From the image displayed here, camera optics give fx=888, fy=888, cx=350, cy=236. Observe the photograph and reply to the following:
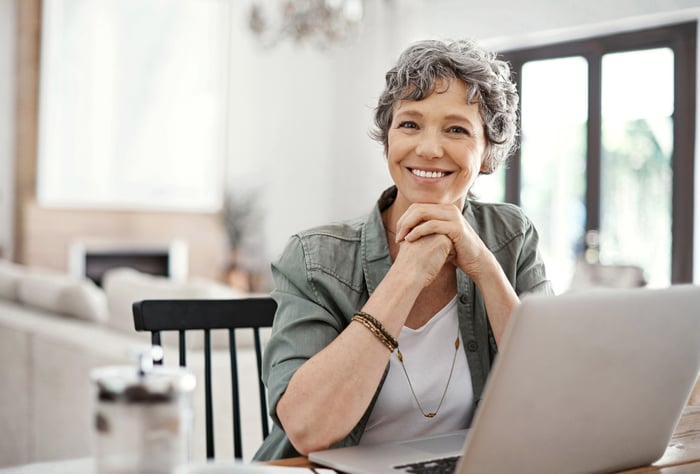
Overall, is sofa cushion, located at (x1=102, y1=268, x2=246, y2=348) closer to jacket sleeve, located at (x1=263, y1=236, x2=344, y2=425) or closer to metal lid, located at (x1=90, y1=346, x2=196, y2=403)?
jacket sleeve, located at (x1=263, y1=236, x2=344, y2=425)

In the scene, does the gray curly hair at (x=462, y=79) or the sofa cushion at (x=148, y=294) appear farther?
the sofa cushion at (x=148, y=294)

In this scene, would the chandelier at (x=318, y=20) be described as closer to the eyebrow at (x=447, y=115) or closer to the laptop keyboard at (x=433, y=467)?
the eyebrow at (x=447, y=115)

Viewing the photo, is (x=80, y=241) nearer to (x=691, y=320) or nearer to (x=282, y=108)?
(x=282, y=108)

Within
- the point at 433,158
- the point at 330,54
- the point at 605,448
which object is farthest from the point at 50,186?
the point at 605,448

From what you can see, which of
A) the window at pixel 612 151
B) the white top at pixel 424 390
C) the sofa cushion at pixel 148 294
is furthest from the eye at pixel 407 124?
the window at pixel 612 151

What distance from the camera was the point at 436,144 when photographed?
138 cm

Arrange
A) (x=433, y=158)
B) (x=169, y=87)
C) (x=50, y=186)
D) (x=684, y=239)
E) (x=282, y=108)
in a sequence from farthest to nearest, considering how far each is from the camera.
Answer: (x=282, y=108), (x=169, y=87), (x=50, y=186), (x=684, y=239), (x=433, y=158)

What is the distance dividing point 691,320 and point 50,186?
20.9ft

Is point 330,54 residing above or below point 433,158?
above

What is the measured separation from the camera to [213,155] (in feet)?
24.9

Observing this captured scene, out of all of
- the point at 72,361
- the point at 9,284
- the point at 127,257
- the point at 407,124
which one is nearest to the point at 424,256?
the point at 407,124

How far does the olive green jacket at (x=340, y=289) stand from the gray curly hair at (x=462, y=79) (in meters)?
0.16

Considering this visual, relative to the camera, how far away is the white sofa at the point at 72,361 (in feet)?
8.07

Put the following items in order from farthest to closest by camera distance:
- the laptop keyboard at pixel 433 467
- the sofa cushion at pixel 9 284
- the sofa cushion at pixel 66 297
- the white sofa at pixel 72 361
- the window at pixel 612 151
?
the window at pixel 612 151, the sofa cushion at pixel 9 284, the sofa cushion at pixel 66 297, the white sofa at pixel 72 361, the laptop keyboard at pixel 433 467
